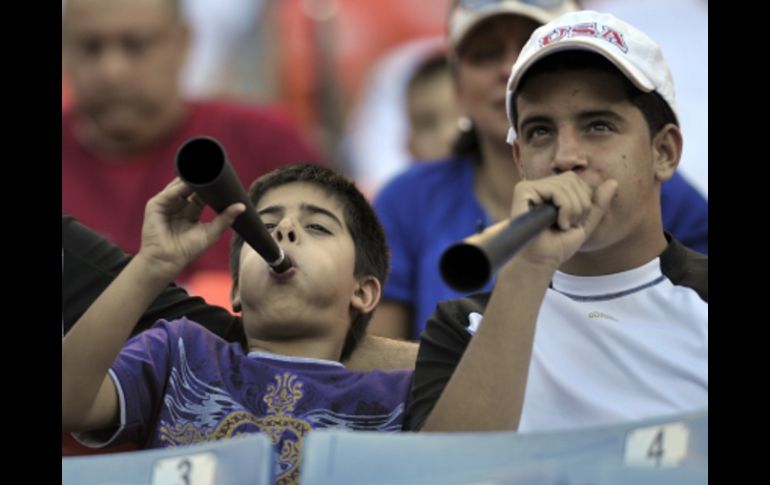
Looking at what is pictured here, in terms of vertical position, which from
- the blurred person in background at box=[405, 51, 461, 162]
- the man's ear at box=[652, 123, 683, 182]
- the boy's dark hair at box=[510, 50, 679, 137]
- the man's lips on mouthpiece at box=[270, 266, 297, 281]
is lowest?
the man's lips on mouthpiece at box=[270, 266, 297, 281]

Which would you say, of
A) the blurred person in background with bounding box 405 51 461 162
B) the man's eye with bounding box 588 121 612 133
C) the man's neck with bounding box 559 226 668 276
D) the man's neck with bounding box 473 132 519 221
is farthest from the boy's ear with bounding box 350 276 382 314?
the blurred person in background with bounding box 405 51 461 162

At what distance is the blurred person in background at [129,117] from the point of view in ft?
12.7

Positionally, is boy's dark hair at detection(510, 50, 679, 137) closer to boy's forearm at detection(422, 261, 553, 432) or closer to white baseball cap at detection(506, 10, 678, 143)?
white baseball cap at detection(506, 10, 678, 143)

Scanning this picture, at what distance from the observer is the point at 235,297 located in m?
2.27

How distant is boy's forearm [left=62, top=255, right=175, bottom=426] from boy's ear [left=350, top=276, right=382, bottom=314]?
1.37 feet

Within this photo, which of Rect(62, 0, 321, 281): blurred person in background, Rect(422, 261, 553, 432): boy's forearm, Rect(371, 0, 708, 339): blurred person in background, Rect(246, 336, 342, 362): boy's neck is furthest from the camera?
Rect(62, 0, 321, 281): blurred person in background

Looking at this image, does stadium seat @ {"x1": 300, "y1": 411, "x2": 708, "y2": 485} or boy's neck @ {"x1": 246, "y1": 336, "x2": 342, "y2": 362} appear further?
boy's neck @ {"x1": 246, "y1": 336, "x2": 342, "y2": 362}

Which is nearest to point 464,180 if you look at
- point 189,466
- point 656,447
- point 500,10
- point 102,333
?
point 500,10

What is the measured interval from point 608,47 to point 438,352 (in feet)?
1.63

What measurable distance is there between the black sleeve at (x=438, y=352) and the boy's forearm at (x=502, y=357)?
12 cm

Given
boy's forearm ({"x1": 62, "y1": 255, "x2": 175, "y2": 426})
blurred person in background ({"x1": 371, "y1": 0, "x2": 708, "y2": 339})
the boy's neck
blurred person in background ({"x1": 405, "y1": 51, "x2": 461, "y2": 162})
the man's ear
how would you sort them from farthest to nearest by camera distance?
blurred person in background ({"x1": 405, "y1": 51, "x2": 461, "y2": 162}), blurred person in background ({"x1": 371, "y1": 0, "x2": 708, "y2": 339}), the boy's neck, the man's ear, boy's forearm ({"x1": 62, "y1": 255, "x2": 175, "y2": 426})

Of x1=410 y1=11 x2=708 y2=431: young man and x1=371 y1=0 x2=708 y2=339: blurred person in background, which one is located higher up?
x1=371 y1=0 x2=708 y2=339: blurred person in background

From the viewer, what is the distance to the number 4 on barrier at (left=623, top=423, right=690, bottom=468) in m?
1.71
